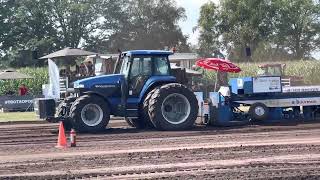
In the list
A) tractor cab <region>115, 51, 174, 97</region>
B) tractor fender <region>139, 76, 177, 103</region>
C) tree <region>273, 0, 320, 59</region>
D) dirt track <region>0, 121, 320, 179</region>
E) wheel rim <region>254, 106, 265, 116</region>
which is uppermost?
tree <region>273, 0, 320, 59</region>

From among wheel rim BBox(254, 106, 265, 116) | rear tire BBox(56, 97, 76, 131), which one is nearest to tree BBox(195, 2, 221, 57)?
wheel rim BBox(254, 106, 265, 116)

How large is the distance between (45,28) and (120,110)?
2142 inches

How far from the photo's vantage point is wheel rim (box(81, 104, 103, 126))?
63.7 feet

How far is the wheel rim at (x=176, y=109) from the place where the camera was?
20.0 m

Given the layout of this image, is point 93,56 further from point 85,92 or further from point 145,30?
point 145,30

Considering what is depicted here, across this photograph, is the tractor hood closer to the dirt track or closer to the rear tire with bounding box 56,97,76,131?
the rear tire with bounding box 56,97,76,131

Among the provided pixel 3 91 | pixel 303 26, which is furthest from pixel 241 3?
pixel 3 91

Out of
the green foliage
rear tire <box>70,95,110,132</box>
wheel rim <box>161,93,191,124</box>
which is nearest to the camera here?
rear tire <box>70,95,110,132</box>

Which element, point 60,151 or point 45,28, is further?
point 45,28

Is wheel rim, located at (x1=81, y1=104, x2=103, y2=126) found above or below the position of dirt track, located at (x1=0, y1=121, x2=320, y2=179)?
above

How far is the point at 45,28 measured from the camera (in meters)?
72.8

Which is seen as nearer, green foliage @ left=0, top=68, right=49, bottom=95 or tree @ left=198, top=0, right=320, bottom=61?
green foliage @ left=0, top=68, right=49, bottom=95

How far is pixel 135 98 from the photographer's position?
65.4ft

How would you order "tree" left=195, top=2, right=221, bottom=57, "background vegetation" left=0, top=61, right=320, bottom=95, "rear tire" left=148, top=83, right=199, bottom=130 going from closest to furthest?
1. "rear tire" left=148, top=83, right=199, bottom=130
2. "background vegetation" left=0, top=61, right=320, bottom=95
3. "tree" left=195, top=2, right=221, bottom=57
